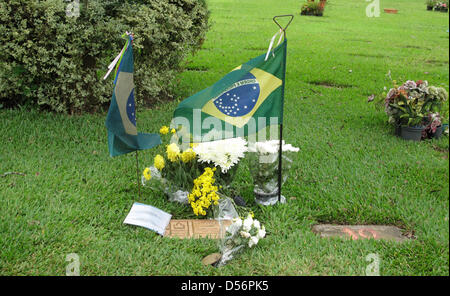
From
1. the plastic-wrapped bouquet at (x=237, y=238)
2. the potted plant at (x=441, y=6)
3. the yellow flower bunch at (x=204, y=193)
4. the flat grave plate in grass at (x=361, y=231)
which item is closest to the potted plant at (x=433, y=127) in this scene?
the flat grave plate in grass at (x=361, y=231)

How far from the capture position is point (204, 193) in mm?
3561

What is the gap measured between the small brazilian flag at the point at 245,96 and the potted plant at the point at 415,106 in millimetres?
2557

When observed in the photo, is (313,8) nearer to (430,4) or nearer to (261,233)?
(430,4)

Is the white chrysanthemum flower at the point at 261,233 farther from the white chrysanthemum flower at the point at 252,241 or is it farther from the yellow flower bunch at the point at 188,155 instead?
the yellow flower bunch at the point at 188,155

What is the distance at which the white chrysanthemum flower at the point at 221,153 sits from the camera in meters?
3.72

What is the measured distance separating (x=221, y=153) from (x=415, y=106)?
9.47ft

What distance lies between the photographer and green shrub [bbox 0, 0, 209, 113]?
504 centimetres

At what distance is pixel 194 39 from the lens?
261 inches

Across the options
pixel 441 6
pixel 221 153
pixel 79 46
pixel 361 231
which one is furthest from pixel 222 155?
pixel 441 6

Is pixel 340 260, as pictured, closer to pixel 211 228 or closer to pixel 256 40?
pixel 211 228

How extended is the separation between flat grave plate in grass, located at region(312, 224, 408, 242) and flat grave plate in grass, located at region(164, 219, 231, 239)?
2.54ft

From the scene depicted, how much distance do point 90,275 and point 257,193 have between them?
1558 millimetres

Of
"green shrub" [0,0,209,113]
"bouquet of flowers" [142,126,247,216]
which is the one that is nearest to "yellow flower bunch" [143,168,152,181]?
"bouquet of flowers" [142,126,247,216]

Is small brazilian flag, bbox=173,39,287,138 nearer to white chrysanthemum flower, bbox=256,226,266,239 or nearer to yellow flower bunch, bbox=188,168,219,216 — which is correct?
yellow flower bunch, bbox=188,168,219,216
